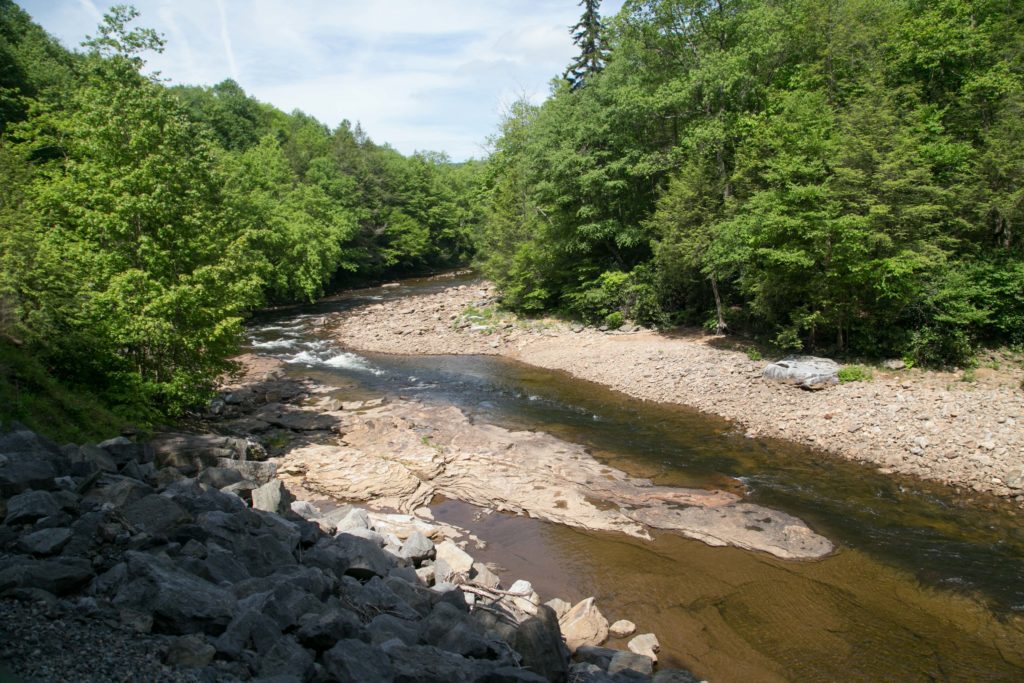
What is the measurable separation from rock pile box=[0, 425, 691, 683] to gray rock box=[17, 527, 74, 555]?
0.04ft

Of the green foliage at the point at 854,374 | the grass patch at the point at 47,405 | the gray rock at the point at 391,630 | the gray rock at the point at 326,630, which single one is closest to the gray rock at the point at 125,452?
the grass patch at the point at 47,405

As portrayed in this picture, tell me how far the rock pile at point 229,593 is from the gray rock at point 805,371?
1255 centimetres

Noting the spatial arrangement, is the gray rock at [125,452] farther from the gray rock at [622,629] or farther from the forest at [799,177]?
the forest at [799,177]

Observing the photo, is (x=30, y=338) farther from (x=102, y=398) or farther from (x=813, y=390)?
(x=813, y=390)

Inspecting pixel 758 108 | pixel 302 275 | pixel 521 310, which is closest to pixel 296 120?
pixel 302 275

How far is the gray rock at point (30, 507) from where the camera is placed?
5879 millimetres

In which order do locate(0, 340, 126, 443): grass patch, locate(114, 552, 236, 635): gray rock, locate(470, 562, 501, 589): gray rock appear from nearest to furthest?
locate(114, 552, 236, 635): gray rock → locate(470, 562, 501, 589): gray rock → locate(0, 340, 126, 443): grass patch

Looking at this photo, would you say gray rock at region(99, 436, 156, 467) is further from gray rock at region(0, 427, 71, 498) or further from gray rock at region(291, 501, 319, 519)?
gray rock at region(291, 501, 319, 519)

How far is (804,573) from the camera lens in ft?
31.8

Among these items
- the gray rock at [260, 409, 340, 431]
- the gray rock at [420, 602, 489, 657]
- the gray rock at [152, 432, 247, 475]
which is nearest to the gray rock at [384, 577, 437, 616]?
the gray rock at [420, 602, 489, 657]

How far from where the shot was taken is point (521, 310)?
1297 inches

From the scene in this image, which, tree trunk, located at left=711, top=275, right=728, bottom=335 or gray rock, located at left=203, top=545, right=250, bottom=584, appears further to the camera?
tree trunk, located at left=711, top=275, right=728, bottom=335

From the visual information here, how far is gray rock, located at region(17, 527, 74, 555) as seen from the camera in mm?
5469

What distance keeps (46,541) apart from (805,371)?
18.4m
